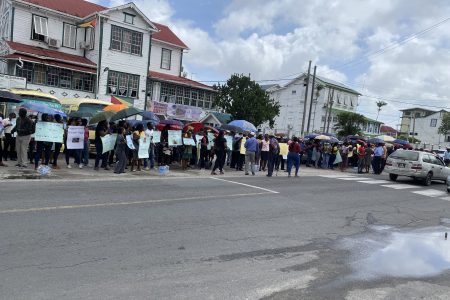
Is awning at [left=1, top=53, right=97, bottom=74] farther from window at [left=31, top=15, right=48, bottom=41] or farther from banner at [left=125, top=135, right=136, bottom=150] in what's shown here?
banner at [left=125, top=135, right=136, bottom=150]

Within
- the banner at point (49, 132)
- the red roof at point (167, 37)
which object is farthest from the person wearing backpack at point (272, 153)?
the red roof at point (167, 37)

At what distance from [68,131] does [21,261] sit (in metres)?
10.1

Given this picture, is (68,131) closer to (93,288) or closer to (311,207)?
(311,207)

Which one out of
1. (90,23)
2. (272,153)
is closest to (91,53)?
(90,23)

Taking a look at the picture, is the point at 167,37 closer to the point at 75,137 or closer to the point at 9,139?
the point at 75,137

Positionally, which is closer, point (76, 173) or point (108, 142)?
point (76, 173)

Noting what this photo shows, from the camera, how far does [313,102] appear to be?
6794 centimetres

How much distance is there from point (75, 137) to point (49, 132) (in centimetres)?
110

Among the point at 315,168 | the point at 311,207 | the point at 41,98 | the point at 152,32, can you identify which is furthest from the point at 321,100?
the point at 311,207

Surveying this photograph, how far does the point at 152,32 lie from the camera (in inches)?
1347

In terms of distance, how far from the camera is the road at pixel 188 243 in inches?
195

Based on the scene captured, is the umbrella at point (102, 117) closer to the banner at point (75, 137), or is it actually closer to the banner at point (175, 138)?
the banner at point (75, 137)

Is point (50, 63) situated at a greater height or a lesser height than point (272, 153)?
greater

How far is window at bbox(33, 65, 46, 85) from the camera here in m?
28.1
